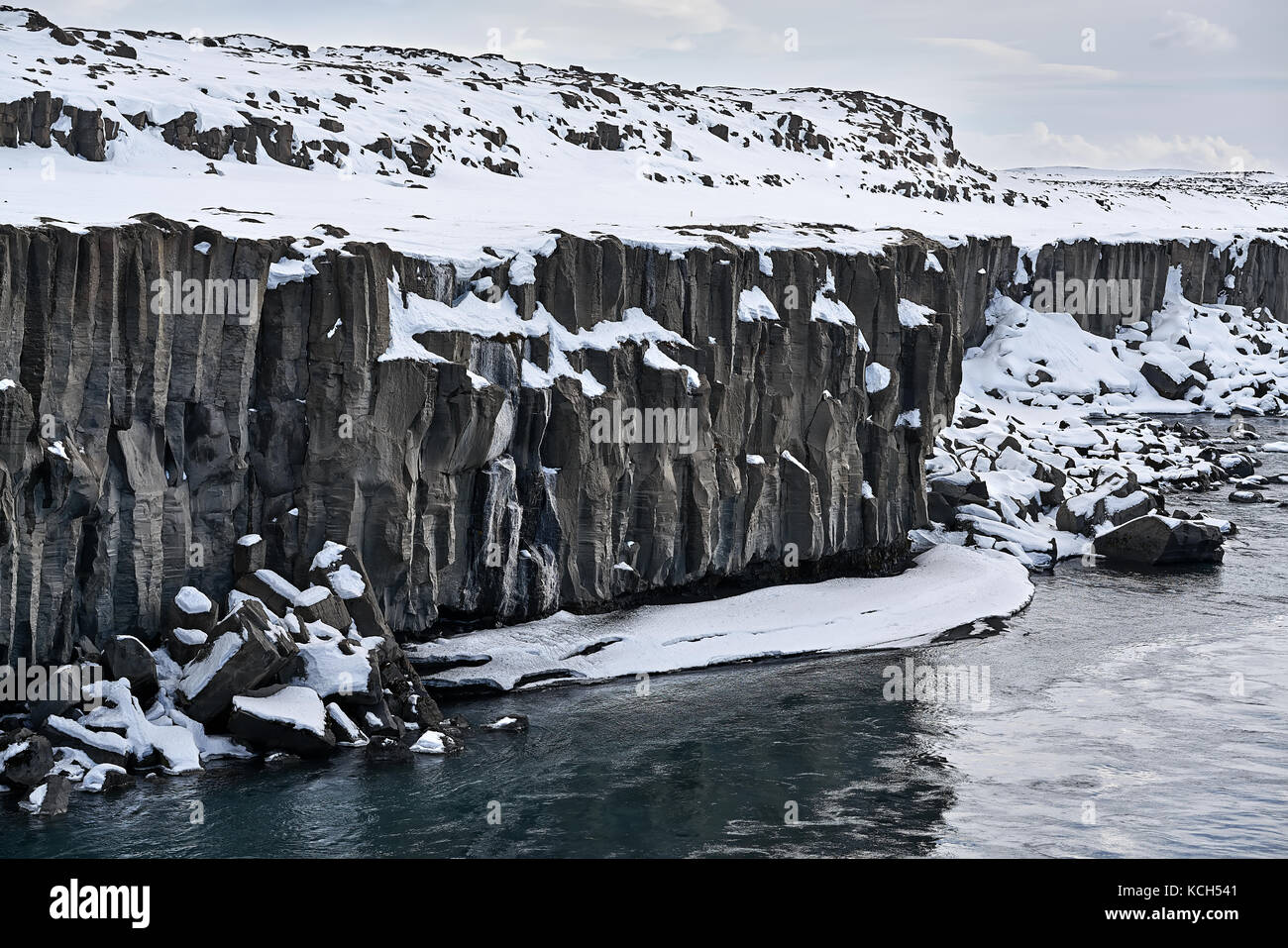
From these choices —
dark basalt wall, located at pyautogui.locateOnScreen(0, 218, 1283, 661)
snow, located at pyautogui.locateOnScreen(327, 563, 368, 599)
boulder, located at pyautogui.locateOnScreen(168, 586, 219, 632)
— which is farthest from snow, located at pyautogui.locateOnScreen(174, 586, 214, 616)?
snow, located at pyautogui.locateOnScreen(327, 563, 368, 599)

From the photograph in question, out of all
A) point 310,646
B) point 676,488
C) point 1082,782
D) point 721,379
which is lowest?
point 1082,782

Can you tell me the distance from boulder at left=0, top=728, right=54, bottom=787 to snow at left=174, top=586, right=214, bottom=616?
523 centimetres

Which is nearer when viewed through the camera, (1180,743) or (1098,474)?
(1180,743)

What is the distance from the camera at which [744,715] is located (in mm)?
35938

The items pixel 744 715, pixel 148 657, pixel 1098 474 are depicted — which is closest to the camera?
pixel 148 657

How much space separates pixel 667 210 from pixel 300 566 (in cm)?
3366

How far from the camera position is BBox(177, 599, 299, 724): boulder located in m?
31.5

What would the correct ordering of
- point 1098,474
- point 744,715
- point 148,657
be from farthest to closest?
point 1098,474 → point 744,715 → point 148,657

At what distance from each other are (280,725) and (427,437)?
10434 mm

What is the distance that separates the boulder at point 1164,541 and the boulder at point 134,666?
37.6 meters

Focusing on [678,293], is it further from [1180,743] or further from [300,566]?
[1180,743]

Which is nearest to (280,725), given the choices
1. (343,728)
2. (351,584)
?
(343,728)

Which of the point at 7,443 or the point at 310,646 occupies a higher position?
the point at 7,443
